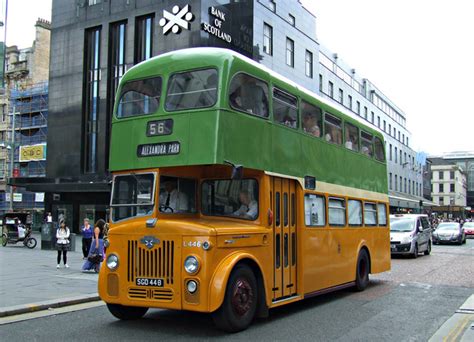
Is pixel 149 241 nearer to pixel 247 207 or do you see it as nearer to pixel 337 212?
pixel 247 207

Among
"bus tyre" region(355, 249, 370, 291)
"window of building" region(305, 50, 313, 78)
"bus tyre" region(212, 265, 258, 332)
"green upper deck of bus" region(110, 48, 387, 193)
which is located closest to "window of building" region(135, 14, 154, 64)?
"window of building" region(305, 50, 313, 78)

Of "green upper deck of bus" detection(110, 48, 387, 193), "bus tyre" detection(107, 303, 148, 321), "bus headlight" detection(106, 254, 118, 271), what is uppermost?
"green upper deck of bus" detection(110, 48, 387, 193)

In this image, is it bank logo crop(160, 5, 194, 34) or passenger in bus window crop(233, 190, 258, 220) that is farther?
bank logo crop(160, 5, 194, 34)

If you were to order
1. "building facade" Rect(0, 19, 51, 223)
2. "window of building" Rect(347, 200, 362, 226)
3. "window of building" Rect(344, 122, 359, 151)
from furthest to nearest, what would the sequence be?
"building facade" Rect(0, 19, 51, 223) → "window of building" Rect(344, 122, 359, 151) → "window of building" Rect(347, 200, 362, 226)

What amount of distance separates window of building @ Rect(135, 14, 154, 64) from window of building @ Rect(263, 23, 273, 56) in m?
8.05

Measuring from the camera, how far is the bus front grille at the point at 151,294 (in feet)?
24.5

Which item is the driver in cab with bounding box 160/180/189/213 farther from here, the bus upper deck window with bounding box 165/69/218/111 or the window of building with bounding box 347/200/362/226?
the window of building with bounding box 347/200/362/226

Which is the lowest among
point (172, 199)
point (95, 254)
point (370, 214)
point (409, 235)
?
point (95, 254)

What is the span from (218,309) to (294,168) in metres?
3.20

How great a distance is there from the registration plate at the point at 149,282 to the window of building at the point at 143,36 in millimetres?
31458

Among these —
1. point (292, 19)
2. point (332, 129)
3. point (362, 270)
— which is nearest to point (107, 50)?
point (292, 19)

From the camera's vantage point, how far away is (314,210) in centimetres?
1031

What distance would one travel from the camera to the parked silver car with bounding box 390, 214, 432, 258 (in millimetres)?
21656

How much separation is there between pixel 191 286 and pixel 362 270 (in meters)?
6.59
